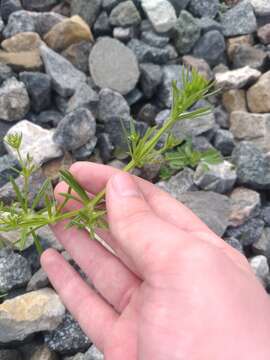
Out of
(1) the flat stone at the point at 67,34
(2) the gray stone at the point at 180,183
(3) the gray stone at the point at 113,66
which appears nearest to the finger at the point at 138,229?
(2) the gray stone at the point at 180,183

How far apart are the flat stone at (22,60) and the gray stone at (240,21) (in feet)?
4.97

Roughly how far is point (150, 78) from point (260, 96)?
32.1 inches

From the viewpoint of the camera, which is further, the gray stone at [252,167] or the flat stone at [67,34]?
the flat stone at [67,34]

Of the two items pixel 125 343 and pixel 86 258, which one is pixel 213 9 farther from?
pixel 125 343

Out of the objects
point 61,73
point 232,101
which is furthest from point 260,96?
point 61,73

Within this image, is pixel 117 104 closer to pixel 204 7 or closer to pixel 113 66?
pixel 113 66

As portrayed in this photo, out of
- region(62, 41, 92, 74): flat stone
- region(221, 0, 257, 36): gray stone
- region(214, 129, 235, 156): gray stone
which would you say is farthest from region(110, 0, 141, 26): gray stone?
region(214, 129, 235, 156): gray stone

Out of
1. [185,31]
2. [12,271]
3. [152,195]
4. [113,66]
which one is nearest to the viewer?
[152,195]

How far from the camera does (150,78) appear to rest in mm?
3426

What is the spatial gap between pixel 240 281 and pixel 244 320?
13cm

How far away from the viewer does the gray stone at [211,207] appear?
2.92 meters

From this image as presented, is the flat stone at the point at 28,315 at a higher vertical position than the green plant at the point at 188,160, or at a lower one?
lower

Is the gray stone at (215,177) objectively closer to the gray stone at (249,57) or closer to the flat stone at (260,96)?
the flat stone at (260,96)

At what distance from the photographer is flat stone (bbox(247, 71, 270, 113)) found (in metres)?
3.64
